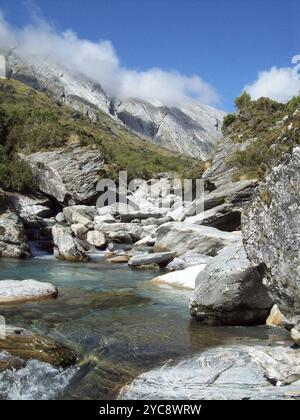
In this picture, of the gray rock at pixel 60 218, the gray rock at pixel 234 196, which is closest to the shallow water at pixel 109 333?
the gray rock at pixel 234 196

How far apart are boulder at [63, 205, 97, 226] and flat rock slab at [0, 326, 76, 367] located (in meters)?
24.2

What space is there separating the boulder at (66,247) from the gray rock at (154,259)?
444 cm

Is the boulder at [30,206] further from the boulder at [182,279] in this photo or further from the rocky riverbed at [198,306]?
the boulder at [182,279]

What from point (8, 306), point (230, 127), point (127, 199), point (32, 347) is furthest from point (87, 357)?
point (230, 127)

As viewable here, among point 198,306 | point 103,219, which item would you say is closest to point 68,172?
point 103,219

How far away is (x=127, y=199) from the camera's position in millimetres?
47688

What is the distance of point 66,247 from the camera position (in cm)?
2773

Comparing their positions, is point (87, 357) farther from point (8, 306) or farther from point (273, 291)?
point (8, 306)

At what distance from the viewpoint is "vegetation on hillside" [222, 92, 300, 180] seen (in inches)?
1588

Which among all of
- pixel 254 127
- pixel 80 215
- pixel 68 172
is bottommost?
pixel 80 215

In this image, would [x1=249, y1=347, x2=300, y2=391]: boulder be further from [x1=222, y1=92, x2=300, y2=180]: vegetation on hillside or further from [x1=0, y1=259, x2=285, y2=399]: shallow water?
[x1=222, y1=92, x2=300, y2=180]: vegetation on hillside

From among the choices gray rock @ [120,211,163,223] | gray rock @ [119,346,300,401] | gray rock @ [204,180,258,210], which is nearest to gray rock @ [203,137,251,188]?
gray rock @ [120,211,163,223]

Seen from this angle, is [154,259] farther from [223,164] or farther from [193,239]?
[223,164]

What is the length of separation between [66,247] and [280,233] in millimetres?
20229
